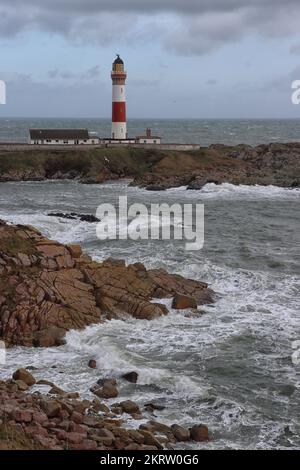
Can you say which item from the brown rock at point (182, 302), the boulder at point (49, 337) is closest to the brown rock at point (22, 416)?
the boulder at point (49, 337)

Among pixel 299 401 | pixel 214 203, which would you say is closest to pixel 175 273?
pixel 299 401

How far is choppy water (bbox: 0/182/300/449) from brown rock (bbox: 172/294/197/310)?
39cm

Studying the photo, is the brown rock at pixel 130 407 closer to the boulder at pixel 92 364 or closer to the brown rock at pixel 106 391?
the brown rock at pixel 106 391

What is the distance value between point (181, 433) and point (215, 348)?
593 cm

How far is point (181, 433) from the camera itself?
14.2m

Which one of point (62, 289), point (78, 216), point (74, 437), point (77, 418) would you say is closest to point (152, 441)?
point (74, 437)

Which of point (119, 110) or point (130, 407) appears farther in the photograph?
point (119, 110)

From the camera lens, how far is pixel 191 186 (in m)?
55.7

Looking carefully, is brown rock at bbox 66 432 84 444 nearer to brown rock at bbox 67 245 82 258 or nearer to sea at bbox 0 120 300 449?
sea at bbox 0 120 300 449

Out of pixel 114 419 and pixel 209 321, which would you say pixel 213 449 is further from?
pixel 209 321

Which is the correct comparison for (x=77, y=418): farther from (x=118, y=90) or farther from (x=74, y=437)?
(x=118, y=90)

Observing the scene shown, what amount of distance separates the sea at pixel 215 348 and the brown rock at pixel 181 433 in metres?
0.27

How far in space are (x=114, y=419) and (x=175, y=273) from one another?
13.4m

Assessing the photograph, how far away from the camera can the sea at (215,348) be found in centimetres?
1571
